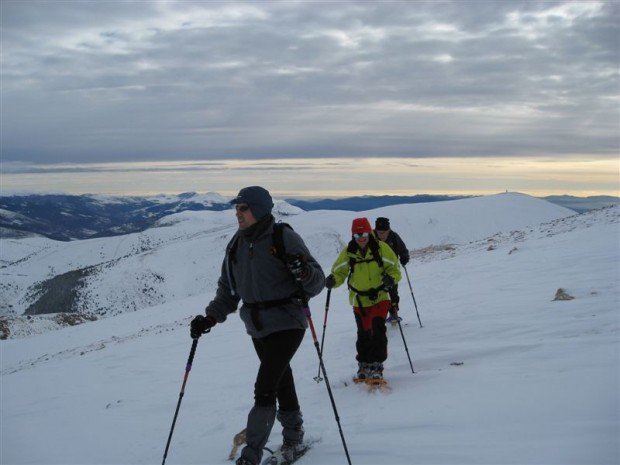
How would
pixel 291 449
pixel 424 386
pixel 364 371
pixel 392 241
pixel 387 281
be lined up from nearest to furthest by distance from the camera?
pixel 291 449, pixel 424 386, pixel 387 281, pixel 364 371, pixel 392 241

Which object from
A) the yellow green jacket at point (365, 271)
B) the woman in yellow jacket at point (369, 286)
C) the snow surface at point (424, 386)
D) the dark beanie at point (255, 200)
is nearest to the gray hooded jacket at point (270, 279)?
the dark beanie at point (255, 200)

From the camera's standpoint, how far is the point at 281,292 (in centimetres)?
571

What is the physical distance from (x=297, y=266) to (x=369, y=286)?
2.98 metres

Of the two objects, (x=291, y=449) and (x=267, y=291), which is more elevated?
(x=267, y=291)

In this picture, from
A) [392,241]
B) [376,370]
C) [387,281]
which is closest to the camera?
[387,281]

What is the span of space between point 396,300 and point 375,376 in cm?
440

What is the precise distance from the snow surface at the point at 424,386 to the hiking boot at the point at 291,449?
0.14 meters

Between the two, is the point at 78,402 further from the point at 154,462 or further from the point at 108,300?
the point at 108,300

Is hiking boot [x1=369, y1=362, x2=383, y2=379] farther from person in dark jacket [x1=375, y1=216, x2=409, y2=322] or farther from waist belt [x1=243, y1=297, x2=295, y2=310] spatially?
person in dark jacket [x1=375, y1=216, x2=409, y2=322]

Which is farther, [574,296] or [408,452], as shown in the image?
[574,296]

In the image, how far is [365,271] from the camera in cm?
820

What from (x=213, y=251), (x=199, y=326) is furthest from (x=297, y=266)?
(x=213, y=251)

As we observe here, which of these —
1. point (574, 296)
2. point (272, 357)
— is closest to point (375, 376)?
point (272, 357)

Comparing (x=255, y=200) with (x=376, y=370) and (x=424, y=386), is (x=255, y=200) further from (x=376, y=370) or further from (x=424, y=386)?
(x=424, y=386)
